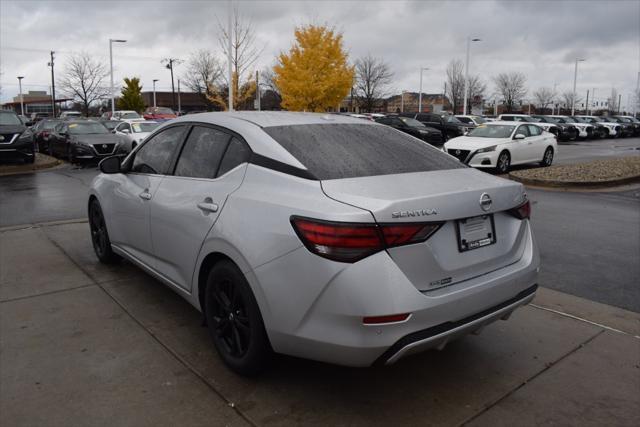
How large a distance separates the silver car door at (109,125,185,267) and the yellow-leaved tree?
28.8 meters

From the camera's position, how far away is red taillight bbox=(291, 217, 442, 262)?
8.59ft

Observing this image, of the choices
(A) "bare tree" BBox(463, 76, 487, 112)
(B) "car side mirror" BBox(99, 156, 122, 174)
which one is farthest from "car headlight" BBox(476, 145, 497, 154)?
(A) "bare tree" BBox(463, 76, 487, 112)

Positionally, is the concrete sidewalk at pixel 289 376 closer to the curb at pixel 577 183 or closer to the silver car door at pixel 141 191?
the silver car door at pixel 141 191

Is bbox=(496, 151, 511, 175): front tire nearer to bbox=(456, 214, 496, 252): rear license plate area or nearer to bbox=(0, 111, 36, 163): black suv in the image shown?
bbox=(456, 214, 496, 252): rear license plate area

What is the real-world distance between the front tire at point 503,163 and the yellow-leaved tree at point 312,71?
18.8 metres

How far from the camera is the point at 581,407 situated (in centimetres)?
308

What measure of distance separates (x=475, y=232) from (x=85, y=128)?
1936 centimetres

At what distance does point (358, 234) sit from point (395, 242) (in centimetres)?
19

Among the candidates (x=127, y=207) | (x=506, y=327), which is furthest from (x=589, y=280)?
(x=127, y=207)

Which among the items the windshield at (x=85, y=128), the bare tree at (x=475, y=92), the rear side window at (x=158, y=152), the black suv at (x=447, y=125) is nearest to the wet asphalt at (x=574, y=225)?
the rear side window at (x=158, y=152)

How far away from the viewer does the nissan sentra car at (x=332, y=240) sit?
265 cm

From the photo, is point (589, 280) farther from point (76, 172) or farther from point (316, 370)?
point (76, 172)

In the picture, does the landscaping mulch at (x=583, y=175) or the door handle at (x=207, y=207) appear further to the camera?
the landscaping mulch at (x=583, y=175)

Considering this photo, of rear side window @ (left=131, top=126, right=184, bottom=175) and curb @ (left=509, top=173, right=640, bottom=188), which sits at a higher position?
rear side window @ (left=131, top=126, right=184, bottom=175)
